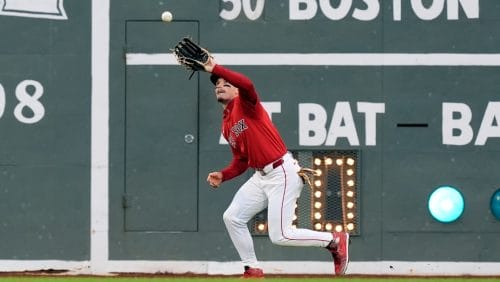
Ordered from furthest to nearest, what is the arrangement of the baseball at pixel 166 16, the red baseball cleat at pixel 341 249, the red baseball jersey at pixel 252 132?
the baseball at pixel 166 16 < the red baseball cleat at pixel 341 249 < the red baseball jersey at pixel 252 132

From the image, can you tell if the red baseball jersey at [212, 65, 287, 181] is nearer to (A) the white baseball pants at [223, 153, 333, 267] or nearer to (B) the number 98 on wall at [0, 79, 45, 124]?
(A) the white baseball pants at [223, 153, 333, 267]

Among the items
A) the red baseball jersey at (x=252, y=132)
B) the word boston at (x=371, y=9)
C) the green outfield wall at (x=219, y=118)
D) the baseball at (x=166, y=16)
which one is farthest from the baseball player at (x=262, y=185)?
the word boston at (x=371, y=9)

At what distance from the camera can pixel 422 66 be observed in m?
12.7

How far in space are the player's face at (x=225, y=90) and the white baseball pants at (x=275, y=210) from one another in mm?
604

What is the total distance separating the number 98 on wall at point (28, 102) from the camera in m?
12.8

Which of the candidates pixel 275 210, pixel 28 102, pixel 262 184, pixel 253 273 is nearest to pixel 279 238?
pixel 275 210

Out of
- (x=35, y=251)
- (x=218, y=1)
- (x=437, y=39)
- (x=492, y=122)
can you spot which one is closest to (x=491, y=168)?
(x=492, y=122)

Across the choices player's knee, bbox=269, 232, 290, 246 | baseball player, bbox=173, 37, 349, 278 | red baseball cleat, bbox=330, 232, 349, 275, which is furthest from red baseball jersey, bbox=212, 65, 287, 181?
red baseball cleat, bbox=330, 232, 349, 275

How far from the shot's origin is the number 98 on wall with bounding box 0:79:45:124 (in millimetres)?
12828

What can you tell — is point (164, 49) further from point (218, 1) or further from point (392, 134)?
point (392, 134)

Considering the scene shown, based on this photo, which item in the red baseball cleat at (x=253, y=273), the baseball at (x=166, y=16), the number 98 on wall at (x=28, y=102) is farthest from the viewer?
the number 98 on wall at (x=28, y=102)

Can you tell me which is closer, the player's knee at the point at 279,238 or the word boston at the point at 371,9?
the player's knee at the point at 279,238

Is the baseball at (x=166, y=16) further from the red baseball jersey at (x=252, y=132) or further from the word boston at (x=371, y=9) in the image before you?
the red baseball jersey at (x=252, y=132)

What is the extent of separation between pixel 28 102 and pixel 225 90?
2.96 metres
